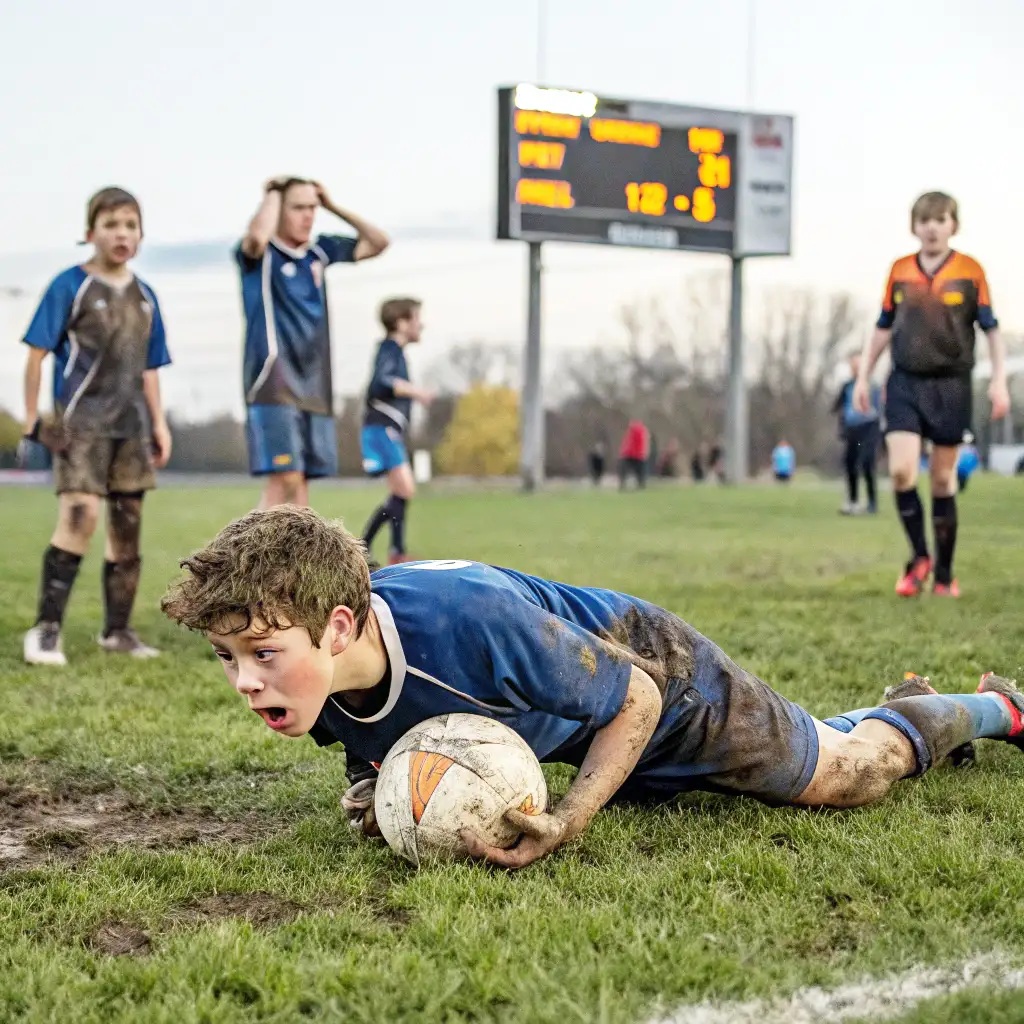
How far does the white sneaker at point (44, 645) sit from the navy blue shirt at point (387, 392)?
5045 millimetres

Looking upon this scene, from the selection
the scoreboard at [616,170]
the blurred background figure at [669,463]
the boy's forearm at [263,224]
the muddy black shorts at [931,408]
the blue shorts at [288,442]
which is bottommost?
the blurred background figure at [669,463]

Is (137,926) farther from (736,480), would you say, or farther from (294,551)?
(736,480)

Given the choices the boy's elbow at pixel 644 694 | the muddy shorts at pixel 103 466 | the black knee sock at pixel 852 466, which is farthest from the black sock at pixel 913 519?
the black knee sock at pixel 852 466

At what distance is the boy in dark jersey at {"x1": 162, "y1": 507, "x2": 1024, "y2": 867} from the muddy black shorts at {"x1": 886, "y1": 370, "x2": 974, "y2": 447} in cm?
456

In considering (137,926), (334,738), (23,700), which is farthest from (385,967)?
(23,700)

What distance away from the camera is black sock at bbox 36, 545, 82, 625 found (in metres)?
6.24

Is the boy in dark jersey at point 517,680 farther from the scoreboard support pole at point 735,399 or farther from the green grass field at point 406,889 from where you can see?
the scoreboard support pole at point 735,399

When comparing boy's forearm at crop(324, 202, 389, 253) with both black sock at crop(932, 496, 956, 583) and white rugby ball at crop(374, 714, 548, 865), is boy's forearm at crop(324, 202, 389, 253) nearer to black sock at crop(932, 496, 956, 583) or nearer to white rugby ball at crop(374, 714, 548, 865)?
black sock at crop(932, 496, 956, 583)

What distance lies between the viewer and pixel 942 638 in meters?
6.30

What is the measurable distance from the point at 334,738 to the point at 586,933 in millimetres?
911

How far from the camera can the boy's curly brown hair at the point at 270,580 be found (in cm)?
273

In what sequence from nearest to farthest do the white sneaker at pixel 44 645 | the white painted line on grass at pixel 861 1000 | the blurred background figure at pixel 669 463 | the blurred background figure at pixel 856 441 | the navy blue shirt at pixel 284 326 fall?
the white painted line on grass at pixel 861 1000 → the white sneaker at pixel 44 645 → the navy blue shirt at pixel 284 326 → the blurred background figure at pixel 856 441 → the blurred background figure at pixel 669 463

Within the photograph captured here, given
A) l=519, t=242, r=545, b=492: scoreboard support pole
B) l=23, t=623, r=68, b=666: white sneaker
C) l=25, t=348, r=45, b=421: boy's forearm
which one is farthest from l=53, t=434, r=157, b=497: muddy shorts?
l=519, t=242, r=545, b=492: scoreboard support pole

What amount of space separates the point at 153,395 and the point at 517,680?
428 centimetres
